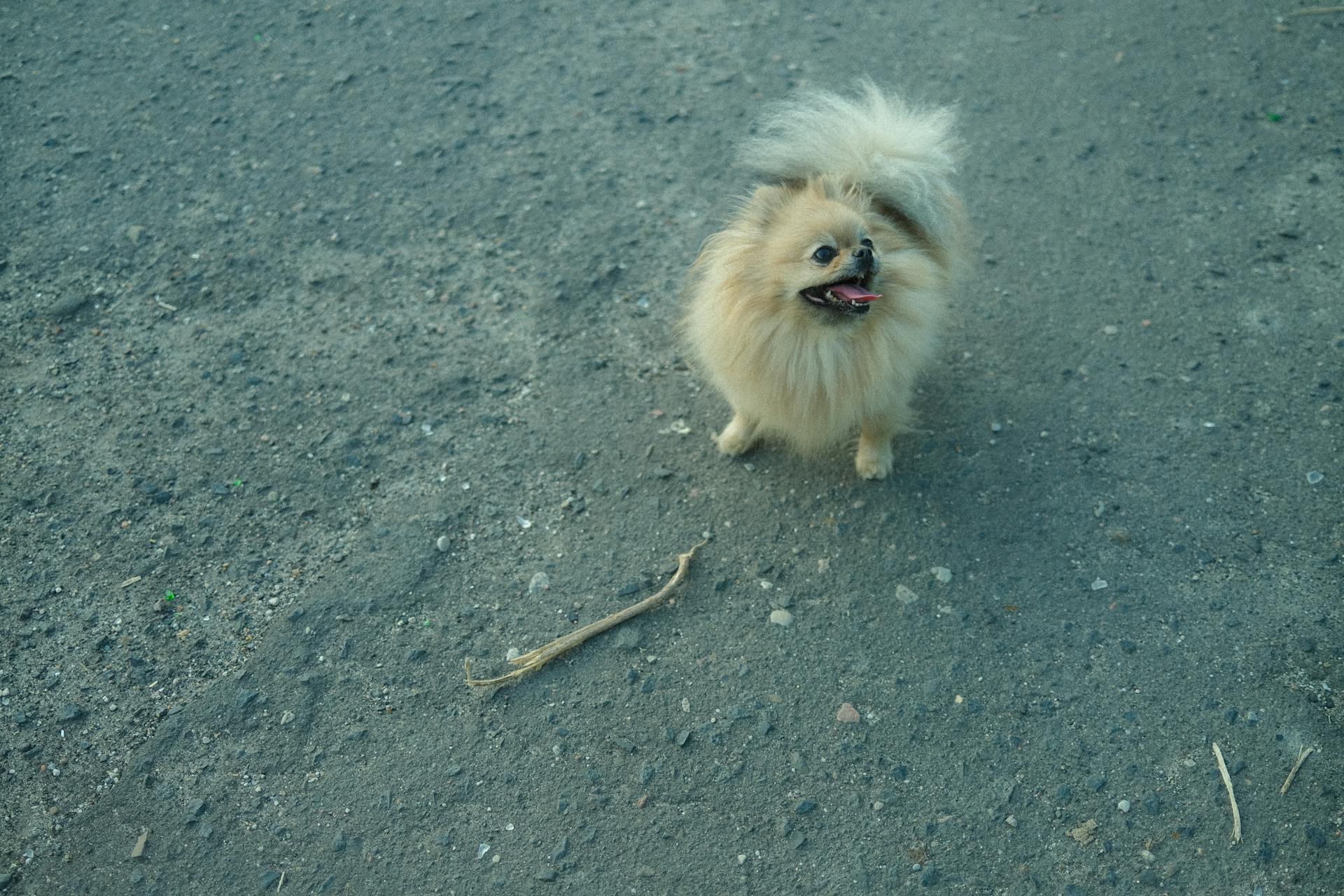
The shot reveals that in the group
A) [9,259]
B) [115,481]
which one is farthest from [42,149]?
[115,481]

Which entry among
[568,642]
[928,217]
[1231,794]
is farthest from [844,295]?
[1231,794]

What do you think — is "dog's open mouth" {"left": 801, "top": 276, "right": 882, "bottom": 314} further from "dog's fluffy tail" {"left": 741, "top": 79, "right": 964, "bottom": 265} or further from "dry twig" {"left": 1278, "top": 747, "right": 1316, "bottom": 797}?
"dry twig" {"left": 1278, "top": 747, "right": 1316, "bottom": 797}

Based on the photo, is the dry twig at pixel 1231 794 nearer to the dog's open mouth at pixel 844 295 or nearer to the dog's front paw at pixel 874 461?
the dog's front paw at pixel 874 461

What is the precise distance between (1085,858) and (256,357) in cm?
345

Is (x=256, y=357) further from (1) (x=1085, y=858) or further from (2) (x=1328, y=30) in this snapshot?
(2) (x=1328, y=30)

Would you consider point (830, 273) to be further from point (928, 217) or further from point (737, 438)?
point (737, 438)

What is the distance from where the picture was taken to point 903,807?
2756mm

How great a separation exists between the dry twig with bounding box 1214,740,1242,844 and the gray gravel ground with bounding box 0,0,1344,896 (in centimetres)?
3

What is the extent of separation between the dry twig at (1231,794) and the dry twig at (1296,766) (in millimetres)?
134

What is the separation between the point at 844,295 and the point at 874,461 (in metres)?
0.83

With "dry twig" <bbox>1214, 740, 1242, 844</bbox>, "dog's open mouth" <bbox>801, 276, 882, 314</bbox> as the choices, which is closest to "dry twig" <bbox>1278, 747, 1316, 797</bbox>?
"dry twig" <bbox>1214, 740, 1242, 844</bbox>

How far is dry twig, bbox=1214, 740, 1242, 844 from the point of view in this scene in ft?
8.75

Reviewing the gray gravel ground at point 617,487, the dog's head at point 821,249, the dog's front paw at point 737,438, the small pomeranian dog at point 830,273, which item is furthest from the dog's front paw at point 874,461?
the dog's head at point 821,249

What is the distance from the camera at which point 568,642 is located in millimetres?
3088
